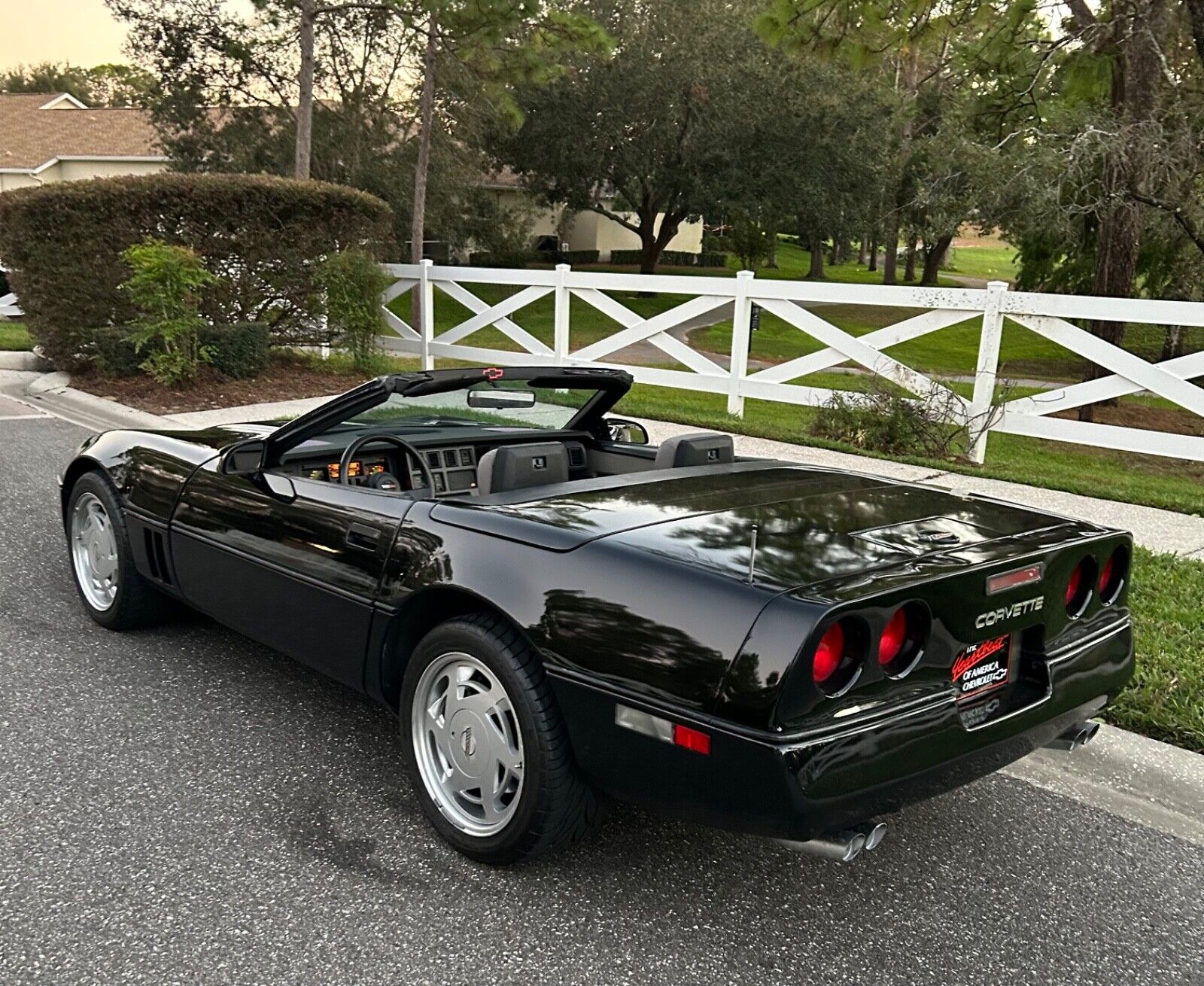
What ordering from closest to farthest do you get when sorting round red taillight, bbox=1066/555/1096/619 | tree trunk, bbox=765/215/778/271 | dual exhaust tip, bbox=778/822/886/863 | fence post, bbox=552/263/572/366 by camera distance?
dual exhaust tip, bbox=778/822/886/863 → round red taillight, bbox=1066/555/1096/619 → fence post, bbox=552/263/572/366 → tree trunk, bbox=765/215/778/271

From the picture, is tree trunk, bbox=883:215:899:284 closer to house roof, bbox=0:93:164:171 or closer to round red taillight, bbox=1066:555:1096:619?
house roof, bbox=0:93:164:171

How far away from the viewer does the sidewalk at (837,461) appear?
7039 mm

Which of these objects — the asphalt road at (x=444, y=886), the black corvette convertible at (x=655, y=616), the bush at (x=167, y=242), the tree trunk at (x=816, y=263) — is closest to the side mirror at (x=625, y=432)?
the black corvette convertible at (x=655, y=616)

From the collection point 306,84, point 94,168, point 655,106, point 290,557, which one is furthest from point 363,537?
point 94,168

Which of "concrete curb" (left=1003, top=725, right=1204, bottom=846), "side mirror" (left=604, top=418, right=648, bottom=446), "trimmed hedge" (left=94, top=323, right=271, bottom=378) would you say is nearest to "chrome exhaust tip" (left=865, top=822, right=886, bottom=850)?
"concrete curb" (left=1003, top=725, right=1204, bottom=846)

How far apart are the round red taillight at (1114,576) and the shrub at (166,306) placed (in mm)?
10771

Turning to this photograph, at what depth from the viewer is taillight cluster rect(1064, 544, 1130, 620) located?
321 centimetres

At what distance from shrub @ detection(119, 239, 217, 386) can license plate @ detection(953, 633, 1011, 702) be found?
35.6 ft

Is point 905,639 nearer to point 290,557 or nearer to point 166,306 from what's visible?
point 290,557

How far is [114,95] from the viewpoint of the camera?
279 feet

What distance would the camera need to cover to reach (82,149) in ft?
129

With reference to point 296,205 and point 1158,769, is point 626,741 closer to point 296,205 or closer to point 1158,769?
point 1158,769

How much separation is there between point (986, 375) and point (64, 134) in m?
40.8

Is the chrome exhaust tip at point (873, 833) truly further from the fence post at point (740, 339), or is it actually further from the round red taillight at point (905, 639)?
the fence post at point (740, 339)
